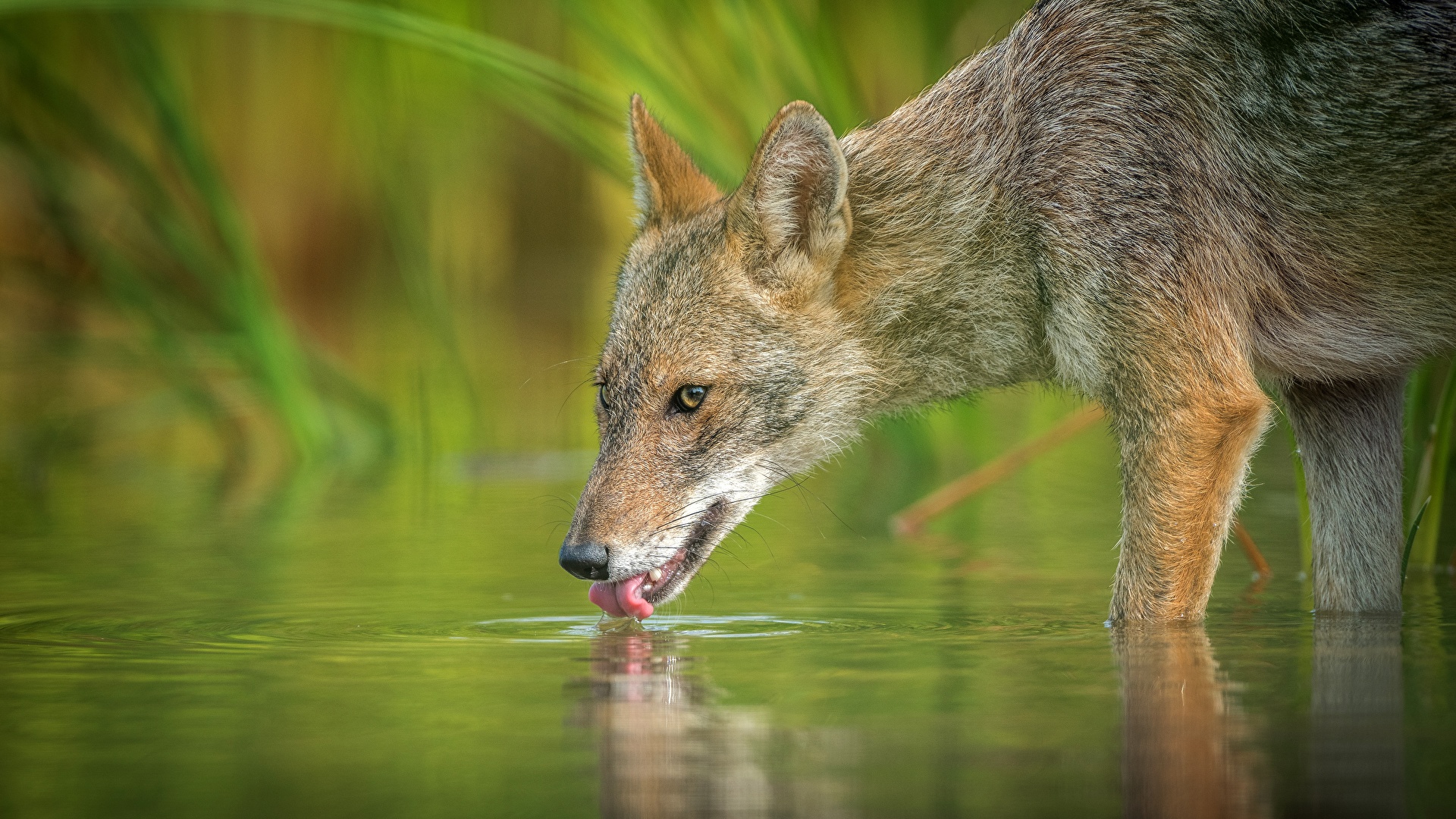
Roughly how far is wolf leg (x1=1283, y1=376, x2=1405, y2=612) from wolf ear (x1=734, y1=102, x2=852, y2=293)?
5.96 feet

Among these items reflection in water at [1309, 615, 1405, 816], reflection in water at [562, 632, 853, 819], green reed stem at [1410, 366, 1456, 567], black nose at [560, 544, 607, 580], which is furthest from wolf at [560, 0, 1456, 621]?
reflection in water at [562, 632, 853, 819]

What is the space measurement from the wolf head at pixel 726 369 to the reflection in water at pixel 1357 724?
206cm

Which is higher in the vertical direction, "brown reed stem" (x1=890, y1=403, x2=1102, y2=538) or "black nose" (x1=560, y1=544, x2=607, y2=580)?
"brown reed stem" (x1=890, y1=403, x2=1102, y2=538)

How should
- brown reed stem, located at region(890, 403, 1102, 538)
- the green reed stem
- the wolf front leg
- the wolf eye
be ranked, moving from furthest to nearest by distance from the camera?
brown reed stem, located at region(890, 403, 1102, 538)
the green reed stem
the wolf eye
the wolf front leg

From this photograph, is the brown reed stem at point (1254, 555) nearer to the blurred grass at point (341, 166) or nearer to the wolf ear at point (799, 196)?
the blurred grass at point (341, 166)

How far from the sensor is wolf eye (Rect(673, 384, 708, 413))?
6160 mm

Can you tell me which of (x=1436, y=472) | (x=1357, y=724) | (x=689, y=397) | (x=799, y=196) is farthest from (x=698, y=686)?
(x=1436, y=472)

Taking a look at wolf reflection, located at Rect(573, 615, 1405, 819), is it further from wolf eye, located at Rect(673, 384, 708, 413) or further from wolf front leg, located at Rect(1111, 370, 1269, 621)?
wolf eye, located at Rect(673, 384, 708, 413)

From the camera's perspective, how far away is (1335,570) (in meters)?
5.95

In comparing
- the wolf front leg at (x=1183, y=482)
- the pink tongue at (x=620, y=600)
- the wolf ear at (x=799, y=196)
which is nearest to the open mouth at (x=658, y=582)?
the pink tongue at (x=620, y=600)

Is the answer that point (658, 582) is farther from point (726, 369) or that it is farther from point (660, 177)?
point (660, 177)

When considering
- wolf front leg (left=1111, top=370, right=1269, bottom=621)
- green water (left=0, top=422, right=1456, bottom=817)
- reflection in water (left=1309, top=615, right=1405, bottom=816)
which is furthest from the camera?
wolf front leg (left=1111, top=370, right=1269, bottom=621)

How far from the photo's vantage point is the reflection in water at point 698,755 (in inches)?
126

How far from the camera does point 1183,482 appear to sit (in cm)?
557
